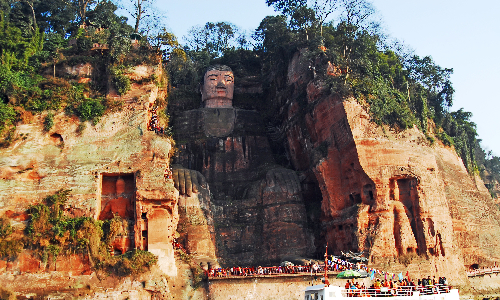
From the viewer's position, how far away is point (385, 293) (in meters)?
28.0

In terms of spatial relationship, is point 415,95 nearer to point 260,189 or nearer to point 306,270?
point 260,189

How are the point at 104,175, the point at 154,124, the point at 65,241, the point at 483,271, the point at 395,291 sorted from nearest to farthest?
the point at 395,291 → the point at 65,241 → the point at 104,175 → the point at 154,124 → the point at 483,271

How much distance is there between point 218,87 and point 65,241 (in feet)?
67.3

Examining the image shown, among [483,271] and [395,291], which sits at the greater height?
[483,271]

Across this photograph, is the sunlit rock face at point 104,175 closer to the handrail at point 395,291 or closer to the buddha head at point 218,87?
the handrail at point 395,291

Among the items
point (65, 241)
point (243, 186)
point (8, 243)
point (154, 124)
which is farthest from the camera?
point (243, 186)

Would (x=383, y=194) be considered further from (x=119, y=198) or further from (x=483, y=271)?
(x=119, y=198)

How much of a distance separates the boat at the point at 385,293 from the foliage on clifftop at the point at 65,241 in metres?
10.1

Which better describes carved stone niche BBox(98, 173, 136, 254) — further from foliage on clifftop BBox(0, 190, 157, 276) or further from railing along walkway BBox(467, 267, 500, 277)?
railing along walkway BBox(467, 267, 500, 277)

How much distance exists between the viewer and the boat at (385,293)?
87.7ft

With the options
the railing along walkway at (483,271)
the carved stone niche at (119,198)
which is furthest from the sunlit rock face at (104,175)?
the railing along walkway at (483,271)

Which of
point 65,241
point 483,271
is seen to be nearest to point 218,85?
point 65,241

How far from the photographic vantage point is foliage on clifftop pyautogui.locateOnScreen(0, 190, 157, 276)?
107 ft

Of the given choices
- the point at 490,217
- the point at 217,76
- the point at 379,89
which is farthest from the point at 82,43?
the point at 490,217
